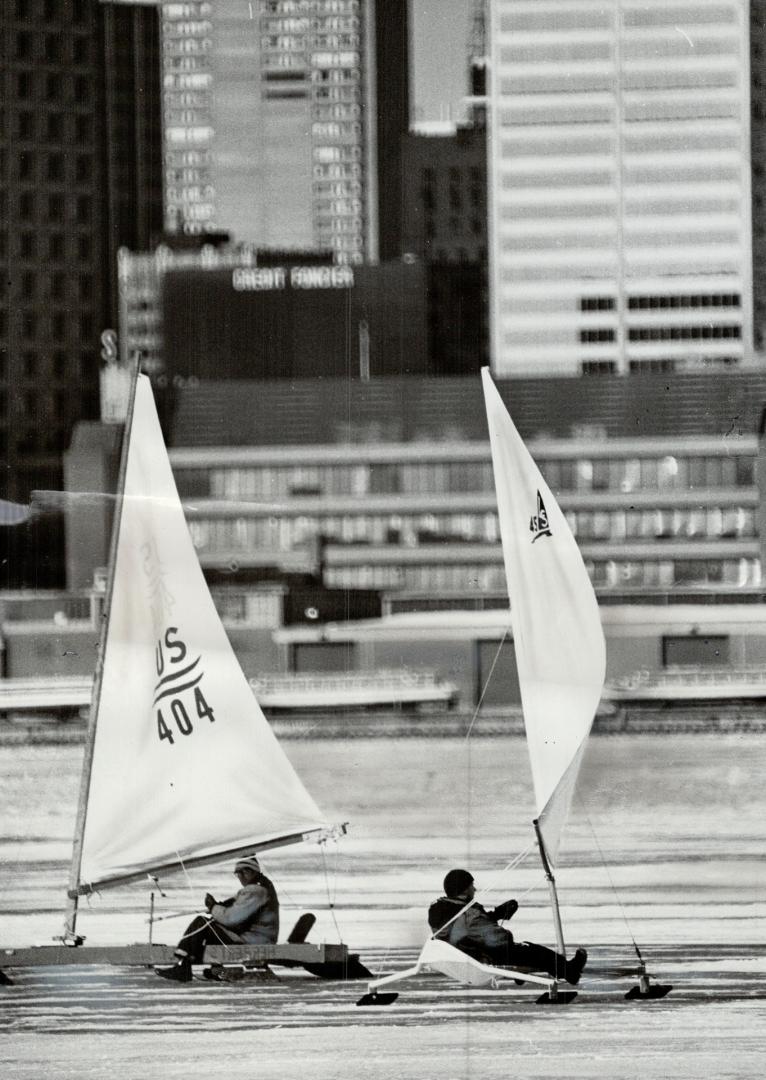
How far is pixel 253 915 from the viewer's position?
5207mm

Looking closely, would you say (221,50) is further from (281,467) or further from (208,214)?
(281,467)

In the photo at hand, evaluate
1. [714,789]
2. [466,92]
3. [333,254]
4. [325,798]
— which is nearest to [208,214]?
[333,254]

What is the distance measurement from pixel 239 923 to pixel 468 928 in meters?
0.53

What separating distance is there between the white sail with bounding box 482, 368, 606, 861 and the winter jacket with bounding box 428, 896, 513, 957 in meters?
0.24

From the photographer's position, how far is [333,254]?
5293mm

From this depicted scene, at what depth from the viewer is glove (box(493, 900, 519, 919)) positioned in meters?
5.15

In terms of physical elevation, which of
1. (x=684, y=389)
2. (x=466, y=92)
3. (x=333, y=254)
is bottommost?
(x=684, y=389)

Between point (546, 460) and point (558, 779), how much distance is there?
0.73 meters

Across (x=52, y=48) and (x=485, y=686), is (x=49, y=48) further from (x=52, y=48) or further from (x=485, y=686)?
(x=485, y=686)

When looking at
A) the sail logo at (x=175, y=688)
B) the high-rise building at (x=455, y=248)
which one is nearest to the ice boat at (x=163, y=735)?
the sail logo at (x=175, y=688)

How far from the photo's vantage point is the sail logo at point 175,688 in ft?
17.0

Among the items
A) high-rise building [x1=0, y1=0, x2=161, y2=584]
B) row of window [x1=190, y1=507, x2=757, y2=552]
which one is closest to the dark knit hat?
row of window [x1=190, y1=507, x2=757, y2=552]

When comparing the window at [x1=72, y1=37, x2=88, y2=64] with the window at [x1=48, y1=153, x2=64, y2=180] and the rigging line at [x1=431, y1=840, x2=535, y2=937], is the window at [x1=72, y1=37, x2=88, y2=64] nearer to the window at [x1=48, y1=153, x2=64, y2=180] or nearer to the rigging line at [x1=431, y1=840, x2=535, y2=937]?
the window at [x1=48, y1=153, x2=64, y2=180]

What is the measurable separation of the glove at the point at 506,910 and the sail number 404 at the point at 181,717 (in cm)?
78
